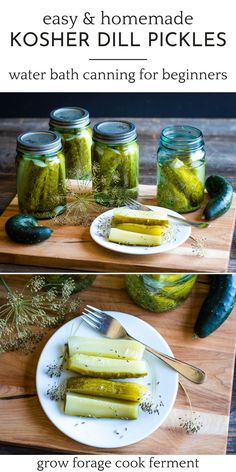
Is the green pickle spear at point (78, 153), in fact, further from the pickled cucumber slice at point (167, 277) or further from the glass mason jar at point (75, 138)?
the pickled cucumber slice at point (167, 277)

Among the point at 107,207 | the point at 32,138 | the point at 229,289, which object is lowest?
the point at 229,289

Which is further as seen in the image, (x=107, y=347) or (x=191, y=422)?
(x=107, y=347)

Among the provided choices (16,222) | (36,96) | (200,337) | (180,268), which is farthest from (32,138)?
(36,96)

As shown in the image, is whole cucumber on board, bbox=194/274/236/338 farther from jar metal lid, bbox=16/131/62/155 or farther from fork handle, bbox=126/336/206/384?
jar metal lid, bbox=16/131/62/155

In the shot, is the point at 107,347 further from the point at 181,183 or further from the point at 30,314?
the point at 181,183

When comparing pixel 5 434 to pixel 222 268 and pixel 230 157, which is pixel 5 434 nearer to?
pixel 222 268

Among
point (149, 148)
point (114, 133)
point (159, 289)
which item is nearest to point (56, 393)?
point (159, 289)

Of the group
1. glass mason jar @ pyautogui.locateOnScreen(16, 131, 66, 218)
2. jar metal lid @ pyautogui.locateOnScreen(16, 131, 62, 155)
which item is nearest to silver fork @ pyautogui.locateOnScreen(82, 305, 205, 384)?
glass mason jar @ pyautogui.locateOnScreen(16, 131, 66, 218)
